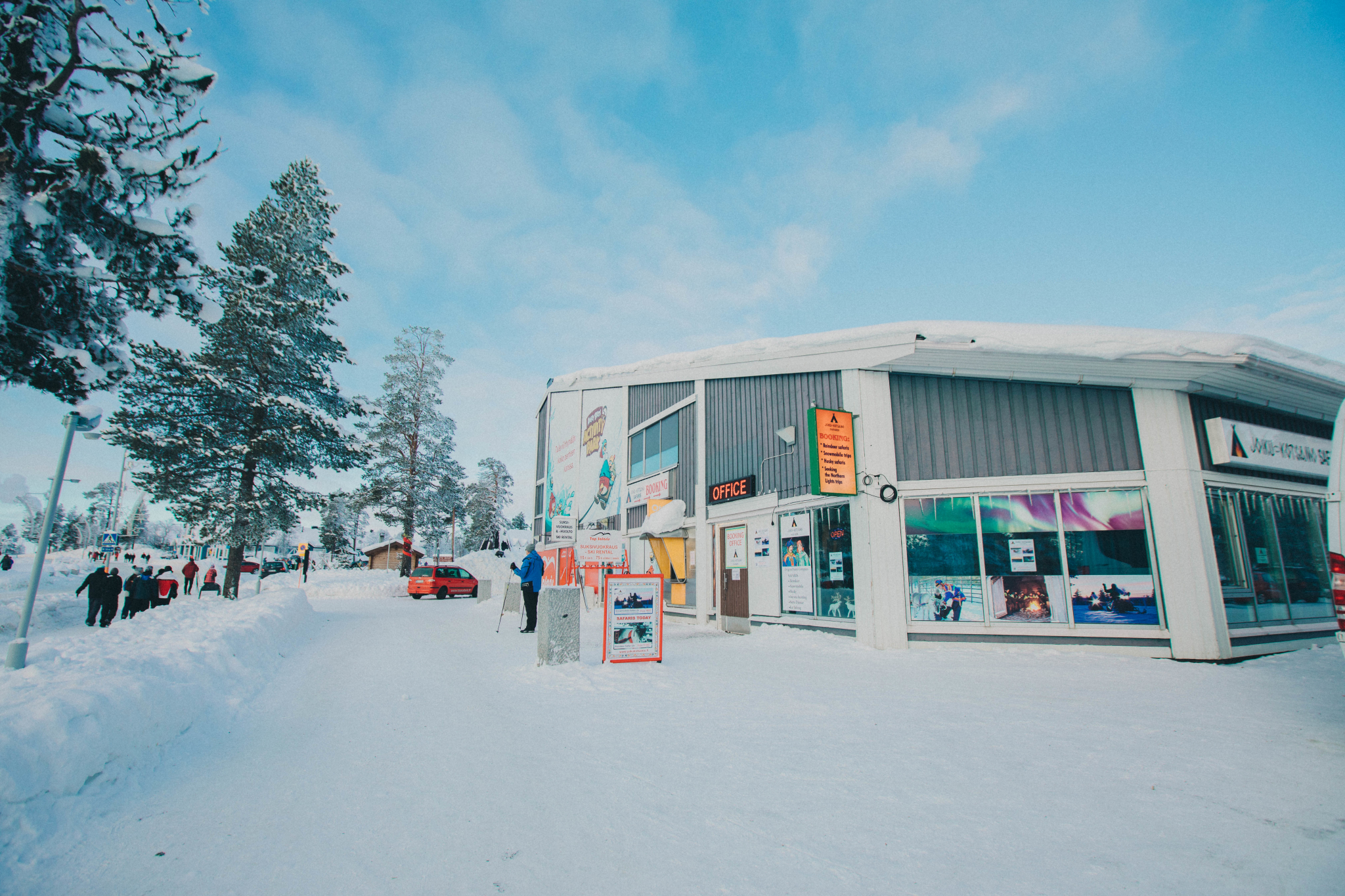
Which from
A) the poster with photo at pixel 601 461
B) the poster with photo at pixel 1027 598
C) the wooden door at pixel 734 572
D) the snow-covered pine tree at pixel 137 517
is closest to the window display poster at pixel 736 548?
the wooden door at pixel 734 572

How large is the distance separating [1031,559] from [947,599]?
1552mm

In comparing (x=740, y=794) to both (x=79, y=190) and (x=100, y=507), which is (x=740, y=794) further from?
(x=100, y=507)

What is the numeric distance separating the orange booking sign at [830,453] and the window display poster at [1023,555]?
9.37 ft

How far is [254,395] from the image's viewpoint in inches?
808

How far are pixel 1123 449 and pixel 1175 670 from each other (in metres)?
3.52

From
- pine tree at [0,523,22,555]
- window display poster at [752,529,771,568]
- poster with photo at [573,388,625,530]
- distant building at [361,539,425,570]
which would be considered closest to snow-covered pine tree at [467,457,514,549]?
distant building at [361,539,425,570]

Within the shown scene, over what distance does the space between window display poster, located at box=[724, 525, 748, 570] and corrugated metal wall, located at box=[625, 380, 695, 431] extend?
4.65 meters

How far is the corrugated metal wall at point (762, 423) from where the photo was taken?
43.1 ft

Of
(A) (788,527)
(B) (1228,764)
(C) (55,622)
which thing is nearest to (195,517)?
(C) (55,622)

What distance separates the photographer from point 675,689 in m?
7.49

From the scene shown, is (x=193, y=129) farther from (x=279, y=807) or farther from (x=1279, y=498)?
(x=1279, y=498)

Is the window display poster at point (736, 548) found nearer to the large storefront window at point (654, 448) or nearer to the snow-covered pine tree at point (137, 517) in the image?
the large storefront window at point (654, 448)

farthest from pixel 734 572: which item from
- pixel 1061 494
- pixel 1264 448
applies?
pixel 1264 448

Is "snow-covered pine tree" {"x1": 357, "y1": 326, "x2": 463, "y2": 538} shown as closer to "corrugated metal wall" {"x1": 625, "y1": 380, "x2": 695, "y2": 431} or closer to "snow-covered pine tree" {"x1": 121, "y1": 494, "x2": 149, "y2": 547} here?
"corrugated metal wall" {"x1": 625, "y1": 380, "x2": 695, "y2": 431}
